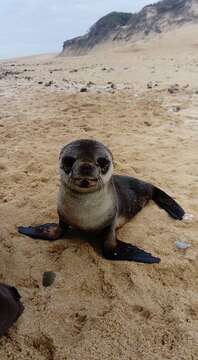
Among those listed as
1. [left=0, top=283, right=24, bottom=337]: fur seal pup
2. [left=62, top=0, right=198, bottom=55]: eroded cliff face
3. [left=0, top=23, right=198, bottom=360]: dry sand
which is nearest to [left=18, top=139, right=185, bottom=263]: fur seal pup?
[left=0, top=23, right=198, bottom=360]: dry sand

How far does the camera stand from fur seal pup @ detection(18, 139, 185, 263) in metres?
3.02

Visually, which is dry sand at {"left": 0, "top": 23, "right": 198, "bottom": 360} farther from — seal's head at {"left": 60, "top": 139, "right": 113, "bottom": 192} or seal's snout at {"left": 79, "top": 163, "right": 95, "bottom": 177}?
seal's snout at {"left": 79, "top": 163, "right": 95, "bottom": 177}

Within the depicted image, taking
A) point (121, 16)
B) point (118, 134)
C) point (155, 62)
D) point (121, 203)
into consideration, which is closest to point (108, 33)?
point (121, 16)

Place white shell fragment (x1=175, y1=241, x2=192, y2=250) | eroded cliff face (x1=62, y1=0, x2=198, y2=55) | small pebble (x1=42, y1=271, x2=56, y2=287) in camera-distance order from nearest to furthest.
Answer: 1. small pebble (x1=42, y1=271, x2=56, y2=287)
2. white shell fragment (x1=175, y1=241, x2=192, y2=250)
3. eroded cliff face (x1=62, y1=0, x2=198, y2=55)

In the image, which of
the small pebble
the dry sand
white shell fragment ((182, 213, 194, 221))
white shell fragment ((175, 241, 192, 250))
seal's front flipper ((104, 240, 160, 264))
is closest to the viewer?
the dry sand

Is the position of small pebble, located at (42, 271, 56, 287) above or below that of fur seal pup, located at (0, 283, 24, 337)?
below

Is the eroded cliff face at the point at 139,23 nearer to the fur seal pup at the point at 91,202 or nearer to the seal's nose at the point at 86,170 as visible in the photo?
the fur seal pup at the point at 91,202

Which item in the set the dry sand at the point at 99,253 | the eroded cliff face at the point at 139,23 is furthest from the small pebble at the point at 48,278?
the eroded cliff face at the point at 139,23

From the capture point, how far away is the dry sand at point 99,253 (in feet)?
7.91

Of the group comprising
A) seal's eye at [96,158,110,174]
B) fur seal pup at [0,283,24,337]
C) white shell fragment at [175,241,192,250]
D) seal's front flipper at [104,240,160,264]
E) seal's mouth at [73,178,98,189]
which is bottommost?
white shell fragment at [175,241,192,250]

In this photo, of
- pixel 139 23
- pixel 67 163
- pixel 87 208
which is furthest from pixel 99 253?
pixel 139 23

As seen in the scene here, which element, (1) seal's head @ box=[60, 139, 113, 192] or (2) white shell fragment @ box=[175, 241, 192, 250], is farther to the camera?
(2) white shell fragment @ box=[175, 241, 192, 250]

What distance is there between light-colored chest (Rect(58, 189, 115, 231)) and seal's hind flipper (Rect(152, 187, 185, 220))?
2.42ft

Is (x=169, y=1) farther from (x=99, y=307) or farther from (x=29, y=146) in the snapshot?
(x=99, y=307)
